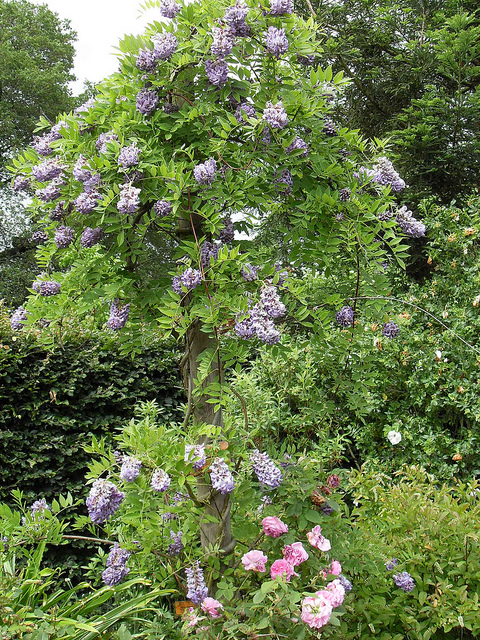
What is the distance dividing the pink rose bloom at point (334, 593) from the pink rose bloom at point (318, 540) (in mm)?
126

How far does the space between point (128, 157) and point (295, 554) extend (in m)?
1.43

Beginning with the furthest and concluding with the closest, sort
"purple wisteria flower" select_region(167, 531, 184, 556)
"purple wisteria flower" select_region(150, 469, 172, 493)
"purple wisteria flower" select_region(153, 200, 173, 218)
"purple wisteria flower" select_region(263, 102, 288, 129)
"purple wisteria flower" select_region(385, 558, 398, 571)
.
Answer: "purple wisteria flower" select_region(385, 558, 398, 571)
"purple wisteria flower" select_region(167, 531, 184, 556)
"purple wisteria flower" select_region(153, 200, 173, 218)
"purple wisteria flower" select_region(263, 102, 288, 129)
"purple wisteria flower" select_region(150, 469, 172, 493)

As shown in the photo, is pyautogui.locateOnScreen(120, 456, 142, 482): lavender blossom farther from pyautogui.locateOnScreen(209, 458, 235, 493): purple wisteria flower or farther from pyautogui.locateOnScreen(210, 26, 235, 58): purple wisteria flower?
pyautogui.locateOnScreen(210, 26, 235, 58): purple wisteria flower

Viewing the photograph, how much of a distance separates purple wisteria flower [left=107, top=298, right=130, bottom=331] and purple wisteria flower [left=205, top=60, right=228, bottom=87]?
2.91 ft

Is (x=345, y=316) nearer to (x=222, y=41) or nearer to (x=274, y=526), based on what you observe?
(x=274, y=526)

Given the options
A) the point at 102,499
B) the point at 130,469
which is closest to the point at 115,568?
the point at 102,499

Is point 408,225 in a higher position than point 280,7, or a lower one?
lower

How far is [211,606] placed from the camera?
1.78 m

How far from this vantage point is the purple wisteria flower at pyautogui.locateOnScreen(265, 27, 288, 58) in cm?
176

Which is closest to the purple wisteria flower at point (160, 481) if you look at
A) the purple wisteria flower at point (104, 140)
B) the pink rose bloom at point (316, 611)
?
the pink rose bloom at point (316, 611)

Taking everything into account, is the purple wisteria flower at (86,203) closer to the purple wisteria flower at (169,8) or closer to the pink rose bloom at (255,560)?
the purple wisteria flower at (169,8)

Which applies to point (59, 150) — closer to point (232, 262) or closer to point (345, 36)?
point (232, 262)

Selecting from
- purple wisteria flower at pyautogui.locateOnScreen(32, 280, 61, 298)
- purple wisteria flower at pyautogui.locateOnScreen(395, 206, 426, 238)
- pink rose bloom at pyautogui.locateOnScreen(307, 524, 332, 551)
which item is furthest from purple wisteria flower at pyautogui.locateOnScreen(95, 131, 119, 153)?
pink rose bloom at pyautogui.locateOnScreen(307, 524, 332, 551)

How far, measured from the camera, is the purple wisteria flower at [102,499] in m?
1.76
